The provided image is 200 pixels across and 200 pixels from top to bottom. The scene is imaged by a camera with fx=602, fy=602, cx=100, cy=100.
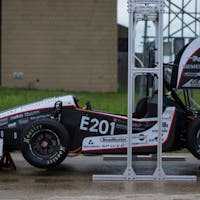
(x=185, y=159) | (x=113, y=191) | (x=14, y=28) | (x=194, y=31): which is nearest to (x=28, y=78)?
(x=14, y=28)

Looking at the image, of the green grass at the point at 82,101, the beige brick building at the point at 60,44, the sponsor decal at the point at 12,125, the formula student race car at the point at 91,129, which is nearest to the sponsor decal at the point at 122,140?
the formula student race car at the point at 91,129

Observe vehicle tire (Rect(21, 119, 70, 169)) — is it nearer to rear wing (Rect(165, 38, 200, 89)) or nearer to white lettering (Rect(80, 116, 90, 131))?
white lettering (Rect(80, 116, 90, 131))

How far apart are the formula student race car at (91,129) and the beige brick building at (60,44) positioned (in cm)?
2942

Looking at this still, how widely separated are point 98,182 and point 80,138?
86 cm

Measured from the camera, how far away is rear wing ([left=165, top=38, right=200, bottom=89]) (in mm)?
9008

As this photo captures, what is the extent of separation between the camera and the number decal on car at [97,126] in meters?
8.98

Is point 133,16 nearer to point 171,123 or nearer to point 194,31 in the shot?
point 171,123

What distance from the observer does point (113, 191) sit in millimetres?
7773

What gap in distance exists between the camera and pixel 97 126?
8.99 meters

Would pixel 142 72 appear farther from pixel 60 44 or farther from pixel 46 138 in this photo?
pixel 60 44

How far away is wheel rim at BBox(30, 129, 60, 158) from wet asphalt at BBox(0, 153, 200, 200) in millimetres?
333

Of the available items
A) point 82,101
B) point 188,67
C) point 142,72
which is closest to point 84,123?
point 142,72

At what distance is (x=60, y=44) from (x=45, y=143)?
99.1 ft

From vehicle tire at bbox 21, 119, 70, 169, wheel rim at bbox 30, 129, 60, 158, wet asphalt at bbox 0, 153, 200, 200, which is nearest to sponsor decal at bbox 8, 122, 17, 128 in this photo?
vehicle tire at bbox 21, 119, 70, 169
